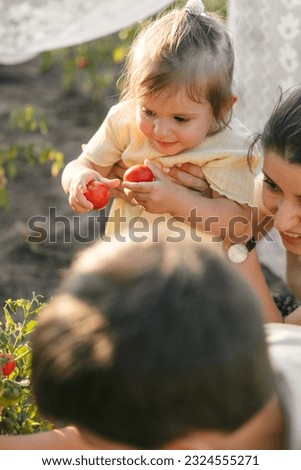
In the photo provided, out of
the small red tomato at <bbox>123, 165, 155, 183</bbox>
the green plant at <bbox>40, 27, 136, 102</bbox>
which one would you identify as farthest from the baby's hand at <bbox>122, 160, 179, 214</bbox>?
the green plant at <bbox>40, 27, 136, 102</bbox>

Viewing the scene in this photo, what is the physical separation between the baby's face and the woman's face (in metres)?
0.22

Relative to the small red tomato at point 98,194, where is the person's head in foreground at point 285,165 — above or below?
above

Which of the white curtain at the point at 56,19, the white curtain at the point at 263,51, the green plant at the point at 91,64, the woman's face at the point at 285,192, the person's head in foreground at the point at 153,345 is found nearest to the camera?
the person's head in foreground at the point at 153,345

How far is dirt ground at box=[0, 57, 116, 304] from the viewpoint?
11.6ft

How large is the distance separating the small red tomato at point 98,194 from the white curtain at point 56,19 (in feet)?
2.70

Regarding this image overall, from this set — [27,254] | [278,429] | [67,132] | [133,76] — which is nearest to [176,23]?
[133,76]

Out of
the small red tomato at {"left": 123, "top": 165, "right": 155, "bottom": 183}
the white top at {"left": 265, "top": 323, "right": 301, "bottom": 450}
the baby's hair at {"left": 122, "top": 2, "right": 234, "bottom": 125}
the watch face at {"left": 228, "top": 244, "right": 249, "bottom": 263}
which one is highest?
the baby's hair at {"left": 122, "top": 2, "right": 234, "bottom": 125}

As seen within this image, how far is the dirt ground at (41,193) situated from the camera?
→ 352 centimetres

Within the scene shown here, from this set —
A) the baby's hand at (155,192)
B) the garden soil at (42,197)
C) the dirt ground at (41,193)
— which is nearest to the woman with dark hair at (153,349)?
the baby's hand at (155,192)

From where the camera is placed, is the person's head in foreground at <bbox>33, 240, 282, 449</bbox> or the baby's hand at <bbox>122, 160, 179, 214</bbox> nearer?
the person's head in foreground at <bbox>33, 240, 282, 449</bbox>

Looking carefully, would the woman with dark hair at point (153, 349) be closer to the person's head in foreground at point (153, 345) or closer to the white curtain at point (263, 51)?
the person's head in foreground at point (153, 345)

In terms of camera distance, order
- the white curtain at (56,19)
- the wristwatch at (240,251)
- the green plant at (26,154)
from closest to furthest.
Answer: the wristwatch at (240,251)
the white curtain at (56,19)
the green plant at (26,154)

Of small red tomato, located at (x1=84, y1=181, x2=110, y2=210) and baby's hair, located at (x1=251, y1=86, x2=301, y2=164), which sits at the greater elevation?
baby's hair, located at (x1=251, y1=86, x2=301, y2=164)

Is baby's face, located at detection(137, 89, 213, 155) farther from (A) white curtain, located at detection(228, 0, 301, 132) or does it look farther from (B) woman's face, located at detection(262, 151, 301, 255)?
(A) white curtain, located at detection(228, 0, 301, 132)
